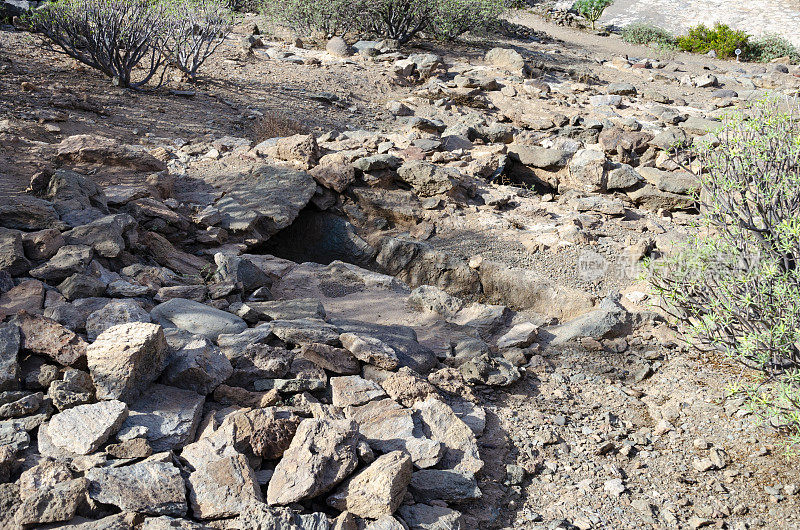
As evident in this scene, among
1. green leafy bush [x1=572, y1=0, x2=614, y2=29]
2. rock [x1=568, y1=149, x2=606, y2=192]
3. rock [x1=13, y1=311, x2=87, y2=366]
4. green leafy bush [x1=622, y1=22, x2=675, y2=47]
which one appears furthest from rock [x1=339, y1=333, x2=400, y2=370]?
green leafy bush [x1=572, y1=0, x2=614, y2=29]

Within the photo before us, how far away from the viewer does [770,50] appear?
54.7 feet

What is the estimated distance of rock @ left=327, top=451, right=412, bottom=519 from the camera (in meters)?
2.54

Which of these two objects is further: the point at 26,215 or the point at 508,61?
the point at 508,61

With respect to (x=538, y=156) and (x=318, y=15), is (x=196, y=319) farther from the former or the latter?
(x=318, y=15)

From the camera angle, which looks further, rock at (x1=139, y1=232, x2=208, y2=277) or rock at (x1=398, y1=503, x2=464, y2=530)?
rock at (x1=139, y1=232, x2=208, y2=277)

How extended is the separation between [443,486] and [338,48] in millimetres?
10528

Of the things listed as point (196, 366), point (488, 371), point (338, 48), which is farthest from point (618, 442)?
point (338, 48)

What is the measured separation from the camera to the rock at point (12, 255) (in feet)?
12.2

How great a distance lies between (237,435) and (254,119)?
6719 mm

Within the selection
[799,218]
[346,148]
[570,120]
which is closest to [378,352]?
[799,218]

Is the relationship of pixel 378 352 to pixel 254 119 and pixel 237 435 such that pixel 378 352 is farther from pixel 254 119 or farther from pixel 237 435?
pixel 254 119

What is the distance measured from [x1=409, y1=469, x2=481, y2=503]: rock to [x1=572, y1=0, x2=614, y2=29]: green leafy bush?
2162 centimetres

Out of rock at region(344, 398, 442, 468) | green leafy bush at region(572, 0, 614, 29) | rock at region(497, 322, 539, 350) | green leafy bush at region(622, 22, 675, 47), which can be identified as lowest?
rock at region(497, 322, 539, 350)

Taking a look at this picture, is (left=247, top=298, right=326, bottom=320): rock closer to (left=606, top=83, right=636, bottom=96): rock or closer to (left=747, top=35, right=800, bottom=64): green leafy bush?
(left=606, top=83, right=636, bottom=96): rock
